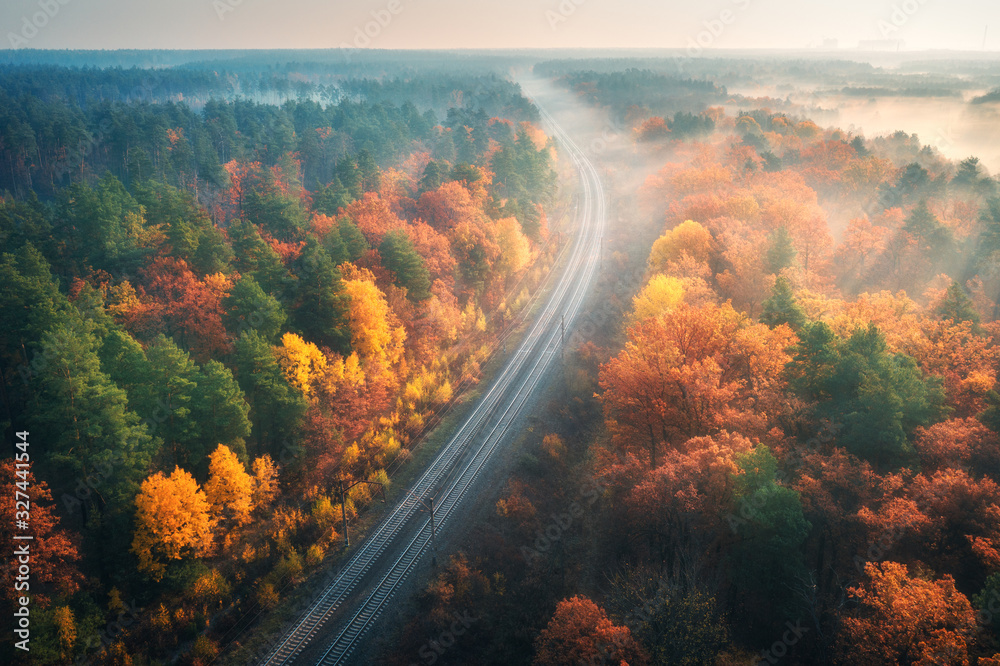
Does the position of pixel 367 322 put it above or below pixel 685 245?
below

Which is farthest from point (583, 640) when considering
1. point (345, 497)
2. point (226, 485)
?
point (226, 485)

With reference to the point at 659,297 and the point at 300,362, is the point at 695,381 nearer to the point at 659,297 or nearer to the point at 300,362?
the point at 659,297

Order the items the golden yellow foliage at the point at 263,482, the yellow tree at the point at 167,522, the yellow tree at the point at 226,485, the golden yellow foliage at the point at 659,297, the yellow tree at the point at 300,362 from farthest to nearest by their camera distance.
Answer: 1. the golden yellow foliage at the point at 659,297
2. the yellow tree at the point at 300,362
3. the golden yellow foliage at the point at 263,482
4. the yellow tree at the point at 226,485
5. the yellow tree at the point at 167,522

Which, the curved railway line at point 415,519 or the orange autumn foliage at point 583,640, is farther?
the curved railway line at point 415,519

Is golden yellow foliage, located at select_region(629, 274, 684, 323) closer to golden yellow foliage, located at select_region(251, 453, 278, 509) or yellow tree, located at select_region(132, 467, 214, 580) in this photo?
golden yellow foliage, located at select_region(251, 453, 278, 509)

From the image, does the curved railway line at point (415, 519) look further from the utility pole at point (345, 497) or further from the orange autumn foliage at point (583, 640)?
the orange autumn foliage at point (583, 640)

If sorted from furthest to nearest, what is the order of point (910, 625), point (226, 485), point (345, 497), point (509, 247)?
point (509, 247) < point (345, 497) < point (226, 485) < point (910, 625)

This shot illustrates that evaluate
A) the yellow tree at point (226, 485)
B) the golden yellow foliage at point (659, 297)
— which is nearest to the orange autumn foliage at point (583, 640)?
the yellow tree at point (226, 485)
